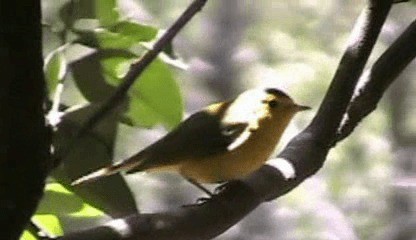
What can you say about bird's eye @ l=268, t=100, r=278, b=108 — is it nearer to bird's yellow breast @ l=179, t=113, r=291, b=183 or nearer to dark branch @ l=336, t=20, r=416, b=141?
bird's yellow breast @ l=179, t=113, r=291, b=183

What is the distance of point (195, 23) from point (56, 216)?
0.48m

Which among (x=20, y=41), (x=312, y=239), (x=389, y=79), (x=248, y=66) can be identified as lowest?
(x=312, y=239)

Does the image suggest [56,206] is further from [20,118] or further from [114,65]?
[20,118]

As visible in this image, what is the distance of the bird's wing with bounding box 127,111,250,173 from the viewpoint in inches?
26.6

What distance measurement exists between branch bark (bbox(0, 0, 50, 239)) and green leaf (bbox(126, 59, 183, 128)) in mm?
257

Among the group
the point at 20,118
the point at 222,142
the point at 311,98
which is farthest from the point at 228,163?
the point at 20,118

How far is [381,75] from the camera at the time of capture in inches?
23.3

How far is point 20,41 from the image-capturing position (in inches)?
11.6

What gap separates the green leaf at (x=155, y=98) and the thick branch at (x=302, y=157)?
0.22ft

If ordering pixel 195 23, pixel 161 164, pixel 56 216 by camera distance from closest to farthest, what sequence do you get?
pixel 56 216 → pixel 161 164 → pixel 195 23

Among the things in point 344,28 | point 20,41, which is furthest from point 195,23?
point 20,41

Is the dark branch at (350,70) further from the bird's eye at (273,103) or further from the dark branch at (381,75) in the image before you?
the bird's eye at (273,103)

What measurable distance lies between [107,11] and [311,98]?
1.69 feet

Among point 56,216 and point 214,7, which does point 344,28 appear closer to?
point 214,7
